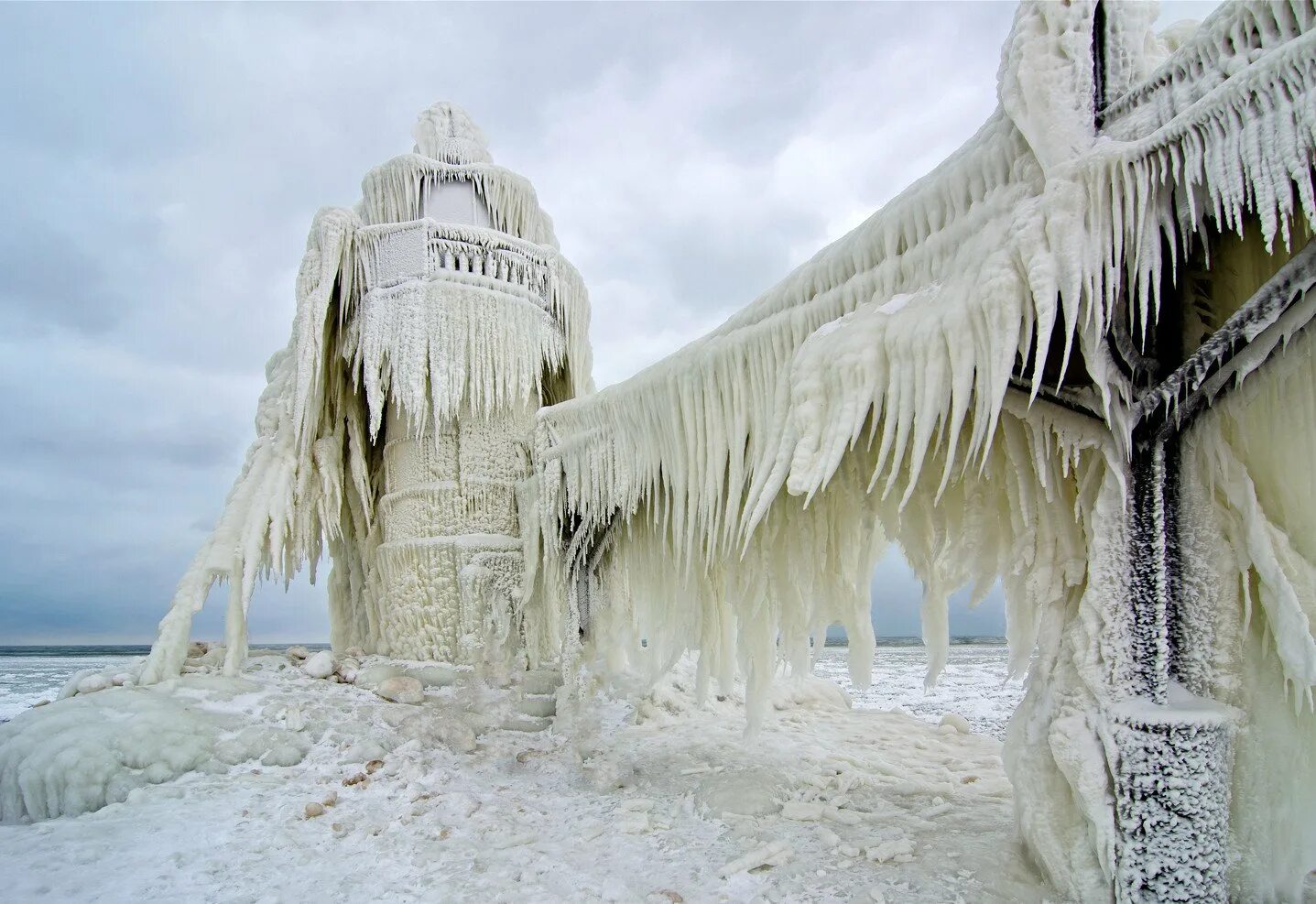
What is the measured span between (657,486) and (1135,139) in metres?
3.15

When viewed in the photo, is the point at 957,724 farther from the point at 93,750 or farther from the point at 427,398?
the point at 93,750

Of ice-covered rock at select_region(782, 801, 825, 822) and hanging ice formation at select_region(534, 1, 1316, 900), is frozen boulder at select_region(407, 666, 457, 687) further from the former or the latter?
hanging ice formation at select_region(534, 1, 1316, 900)

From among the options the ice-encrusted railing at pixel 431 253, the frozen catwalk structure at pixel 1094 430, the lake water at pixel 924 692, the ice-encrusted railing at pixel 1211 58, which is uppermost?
the ice-encrusted railing at pixel 431 253

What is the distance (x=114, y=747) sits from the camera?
4.33m

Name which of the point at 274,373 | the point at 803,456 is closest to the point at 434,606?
the point at 274,373

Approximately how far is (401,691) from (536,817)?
2.30m

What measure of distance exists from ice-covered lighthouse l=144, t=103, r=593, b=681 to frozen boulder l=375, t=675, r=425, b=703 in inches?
24.6

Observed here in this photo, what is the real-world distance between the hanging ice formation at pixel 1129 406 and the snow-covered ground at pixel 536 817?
72cm

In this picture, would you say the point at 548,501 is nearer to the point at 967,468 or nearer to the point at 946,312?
the point at 967,468

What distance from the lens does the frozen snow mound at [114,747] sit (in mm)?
4059

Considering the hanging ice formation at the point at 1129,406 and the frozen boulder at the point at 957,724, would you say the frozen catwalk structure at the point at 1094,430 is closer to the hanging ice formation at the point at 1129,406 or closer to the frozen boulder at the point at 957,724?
the hanging ice formation at the point at 1129,406

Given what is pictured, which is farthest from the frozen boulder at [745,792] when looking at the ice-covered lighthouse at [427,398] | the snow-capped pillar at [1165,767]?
the ice-covered lighthouse at [427,398]

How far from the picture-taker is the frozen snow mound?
13.3ft

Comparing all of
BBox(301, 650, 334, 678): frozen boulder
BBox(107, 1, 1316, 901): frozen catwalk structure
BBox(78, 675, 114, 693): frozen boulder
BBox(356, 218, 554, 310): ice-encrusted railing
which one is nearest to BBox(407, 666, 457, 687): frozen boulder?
BBox(301, 650, 334, 678): frozen boulder
